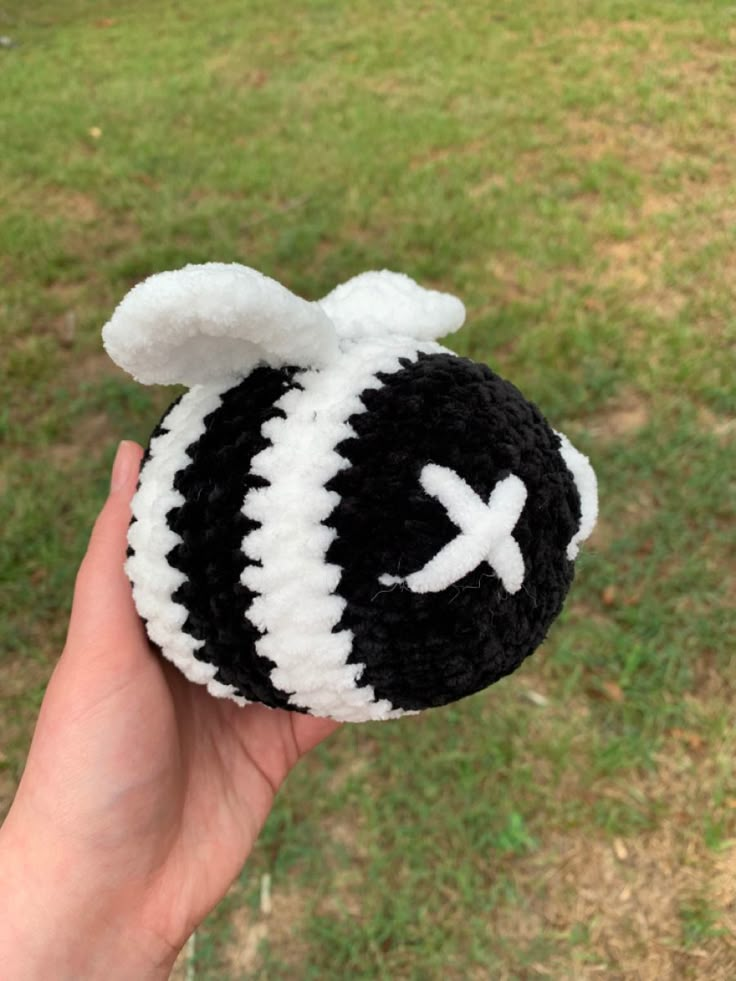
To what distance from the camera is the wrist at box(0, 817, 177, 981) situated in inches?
40.3

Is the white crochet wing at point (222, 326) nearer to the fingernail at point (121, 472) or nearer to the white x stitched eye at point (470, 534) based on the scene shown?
the white x stitched eye at point (470, 534)

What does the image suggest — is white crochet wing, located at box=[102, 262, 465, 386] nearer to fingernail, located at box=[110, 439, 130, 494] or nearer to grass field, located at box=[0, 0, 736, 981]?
fingernail, located at box=[110, 439, 130, 494]

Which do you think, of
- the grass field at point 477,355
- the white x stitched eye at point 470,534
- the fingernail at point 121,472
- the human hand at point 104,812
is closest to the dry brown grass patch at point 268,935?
the grass field at point 477,355

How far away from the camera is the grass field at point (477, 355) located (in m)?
1.62

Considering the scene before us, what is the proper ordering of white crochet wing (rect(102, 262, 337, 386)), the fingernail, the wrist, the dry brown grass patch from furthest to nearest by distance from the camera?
the dry brown grass patch → the fingernail → the wrist → white crochet wing (rect(102, 262, 337, 386))

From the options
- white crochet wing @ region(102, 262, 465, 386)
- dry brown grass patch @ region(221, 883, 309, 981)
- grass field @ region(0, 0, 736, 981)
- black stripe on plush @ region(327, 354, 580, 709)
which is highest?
white crochet wing @ region(102, 262, 465, 386)

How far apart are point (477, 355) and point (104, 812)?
167cm

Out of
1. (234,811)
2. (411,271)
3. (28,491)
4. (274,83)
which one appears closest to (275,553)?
(234,811)

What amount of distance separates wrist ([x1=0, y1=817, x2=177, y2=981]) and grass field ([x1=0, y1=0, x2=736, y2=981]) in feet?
1.86

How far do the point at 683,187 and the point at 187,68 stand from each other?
2.38 metres

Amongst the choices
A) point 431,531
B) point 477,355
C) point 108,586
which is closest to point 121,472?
point 108,586

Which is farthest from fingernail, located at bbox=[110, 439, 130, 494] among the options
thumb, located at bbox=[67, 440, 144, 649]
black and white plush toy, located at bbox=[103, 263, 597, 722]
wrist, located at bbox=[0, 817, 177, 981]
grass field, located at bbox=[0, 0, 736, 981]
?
grass field, located at bbox=[0, 0, 736, 981]

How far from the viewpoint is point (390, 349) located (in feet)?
3.04

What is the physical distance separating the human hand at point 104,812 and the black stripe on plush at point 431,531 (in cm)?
39
